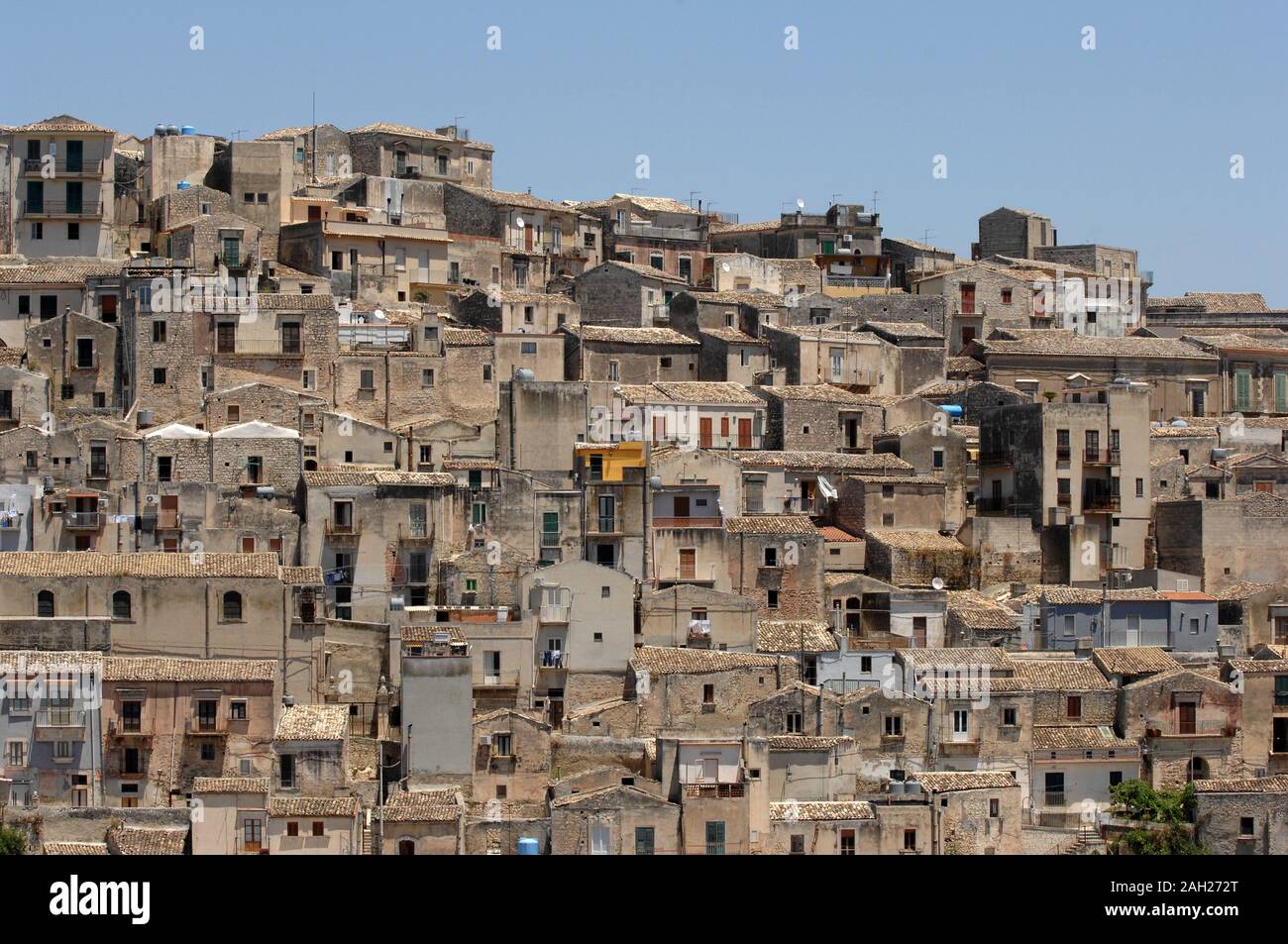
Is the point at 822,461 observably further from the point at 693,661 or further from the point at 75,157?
the point at 75,157

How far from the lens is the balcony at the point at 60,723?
38406 mm

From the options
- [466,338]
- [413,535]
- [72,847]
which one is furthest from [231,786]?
[466,338]

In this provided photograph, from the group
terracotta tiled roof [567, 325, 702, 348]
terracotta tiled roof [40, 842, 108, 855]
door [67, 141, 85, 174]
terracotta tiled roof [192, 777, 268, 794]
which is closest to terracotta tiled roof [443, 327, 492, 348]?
terracotta tiled roof [567, 325, 702, 348]

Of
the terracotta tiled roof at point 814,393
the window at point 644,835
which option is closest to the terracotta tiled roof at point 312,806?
the window at point 644,835

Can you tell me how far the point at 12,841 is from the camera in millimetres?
36094

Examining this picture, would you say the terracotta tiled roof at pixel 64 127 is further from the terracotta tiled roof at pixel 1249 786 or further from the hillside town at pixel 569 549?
the terracotta tiled roof at pixel 1249 786

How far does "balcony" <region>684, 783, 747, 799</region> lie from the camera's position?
3794cm

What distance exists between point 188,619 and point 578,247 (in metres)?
28.9

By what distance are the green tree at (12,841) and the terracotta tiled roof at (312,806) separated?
13.0 feet

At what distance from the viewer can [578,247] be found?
219 ft

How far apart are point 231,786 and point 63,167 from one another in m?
26.3
